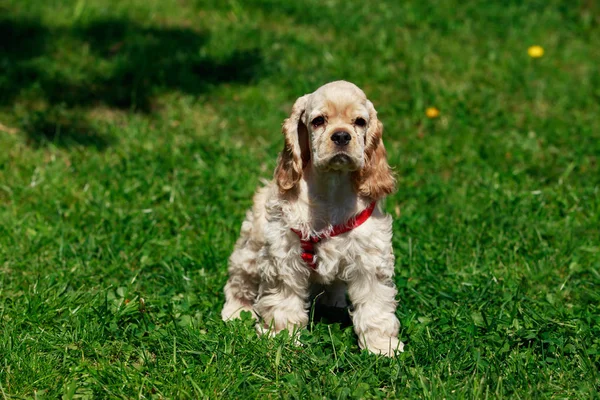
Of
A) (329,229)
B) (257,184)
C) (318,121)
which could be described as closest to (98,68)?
(257,184)

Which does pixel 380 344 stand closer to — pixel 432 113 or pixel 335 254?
pixel 335 254

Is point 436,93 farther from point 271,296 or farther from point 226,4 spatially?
point 271,296

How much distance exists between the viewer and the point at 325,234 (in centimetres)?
389

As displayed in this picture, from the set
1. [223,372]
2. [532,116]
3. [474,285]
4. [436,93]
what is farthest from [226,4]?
[223,372]

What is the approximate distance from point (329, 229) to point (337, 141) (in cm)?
53

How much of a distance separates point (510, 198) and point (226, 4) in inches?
173

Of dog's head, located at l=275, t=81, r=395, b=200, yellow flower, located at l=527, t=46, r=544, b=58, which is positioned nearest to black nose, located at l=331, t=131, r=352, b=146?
dog's head, located at l=275, t=81, r=395, b=200

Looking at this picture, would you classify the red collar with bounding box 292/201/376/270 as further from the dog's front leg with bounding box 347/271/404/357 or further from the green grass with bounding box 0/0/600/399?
the green grass with bounding box 0/0/600/399

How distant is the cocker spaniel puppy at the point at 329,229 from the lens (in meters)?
3.88

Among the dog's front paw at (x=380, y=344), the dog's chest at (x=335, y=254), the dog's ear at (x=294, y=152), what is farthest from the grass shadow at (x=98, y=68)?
the dog's front paw at (x=380, y=344)

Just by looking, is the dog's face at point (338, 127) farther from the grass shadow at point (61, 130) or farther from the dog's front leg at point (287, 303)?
the grass shadow at point (61, 130)

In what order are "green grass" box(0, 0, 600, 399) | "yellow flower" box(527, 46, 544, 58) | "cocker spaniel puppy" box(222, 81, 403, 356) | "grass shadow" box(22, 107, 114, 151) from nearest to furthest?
"green grass" box(0, 0, 600, 399), "cocker spaniel puppy" box(222, 81, 403, 356), "grass shadow" box(22, 107, 114, 151), "yellow flower" box(527, 46, 544, 58)

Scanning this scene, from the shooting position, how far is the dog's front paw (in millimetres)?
3945

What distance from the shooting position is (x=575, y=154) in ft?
20.5
